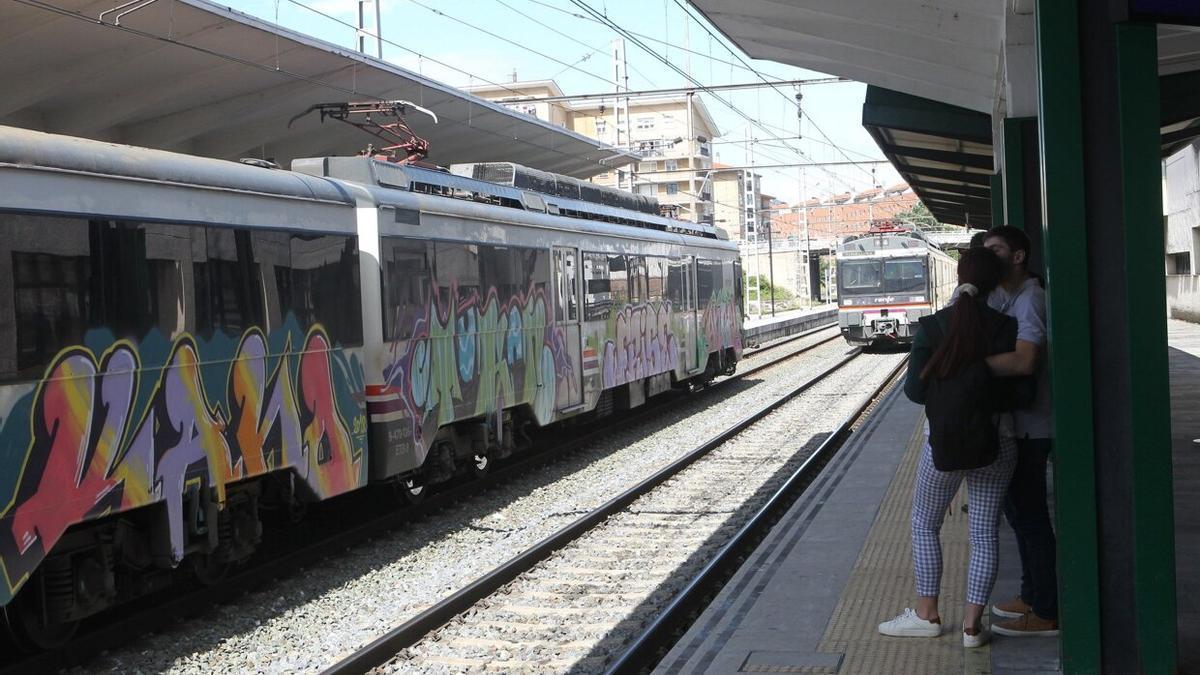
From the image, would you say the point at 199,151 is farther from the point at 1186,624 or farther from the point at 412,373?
the point at 1186,624

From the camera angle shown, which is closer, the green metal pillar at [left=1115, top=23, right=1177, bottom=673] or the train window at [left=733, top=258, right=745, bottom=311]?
the green metal pillar at [left=1115, top=23, right=1177, bottom=673]

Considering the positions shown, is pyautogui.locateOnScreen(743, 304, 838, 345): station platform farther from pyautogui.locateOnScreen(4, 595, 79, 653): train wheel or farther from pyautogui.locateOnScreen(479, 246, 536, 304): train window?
pyautogui.locateOnScreen(4, 595, 79, 653): train wheel

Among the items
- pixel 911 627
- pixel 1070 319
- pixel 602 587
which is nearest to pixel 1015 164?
pixel 602 587

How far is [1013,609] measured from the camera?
19.2 feet

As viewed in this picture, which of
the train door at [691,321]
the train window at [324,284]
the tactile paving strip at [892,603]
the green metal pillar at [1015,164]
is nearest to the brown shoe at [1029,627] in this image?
the tactile paving strip at [892,603]

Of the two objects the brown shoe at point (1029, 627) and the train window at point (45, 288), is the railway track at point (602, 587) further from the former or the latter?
the train window at point (45, 288)

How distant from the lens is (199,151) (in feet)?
69.6

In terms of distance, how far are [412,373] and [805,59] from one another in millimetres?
5087

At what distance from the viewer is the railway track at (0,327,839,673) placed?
7238mm

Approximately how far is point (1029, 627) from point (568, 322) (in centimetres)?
981

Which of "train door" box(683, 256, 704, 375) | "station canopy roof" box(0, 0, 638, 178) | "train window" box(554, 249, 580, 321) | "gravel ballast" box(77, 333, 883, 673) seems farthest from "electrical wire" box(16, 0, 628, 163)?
"gravel ballast" box(77, 333, 883, 673)

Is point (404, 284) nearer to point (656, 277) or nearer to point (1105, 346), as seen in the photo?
point (1105, 346)

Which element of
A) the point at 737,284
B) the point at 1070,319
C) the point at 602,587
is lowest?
the point at 602,587

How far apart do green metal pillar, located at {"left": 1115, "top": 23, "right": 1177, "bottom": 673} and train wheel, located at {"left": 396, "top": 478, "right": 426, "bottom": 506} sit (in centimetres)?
799
